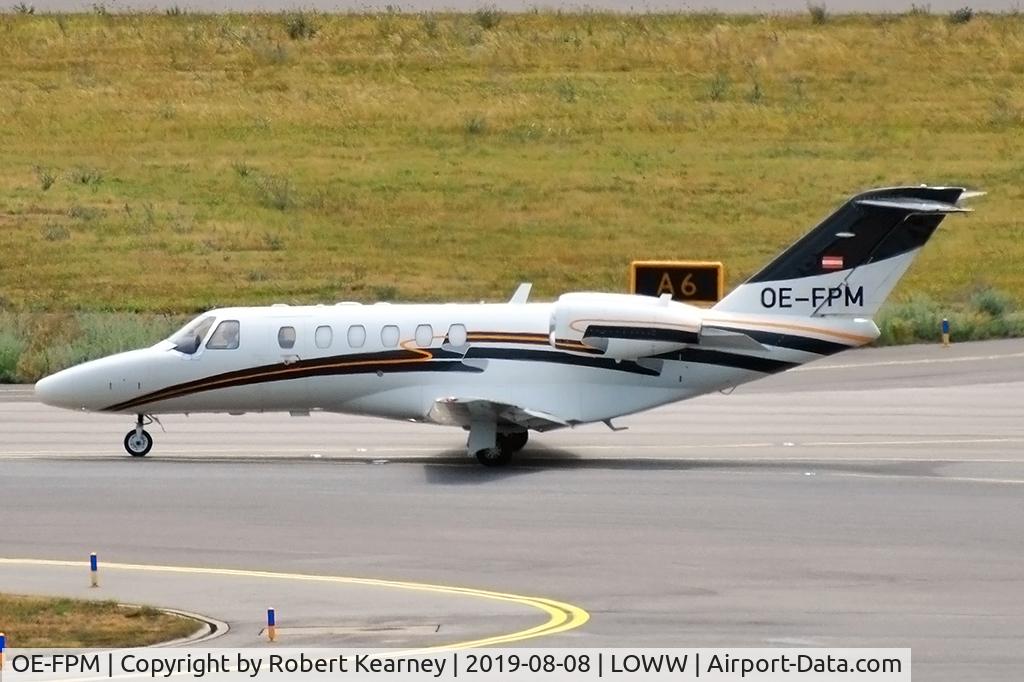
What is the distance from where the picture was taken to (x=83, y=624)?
18078 mm

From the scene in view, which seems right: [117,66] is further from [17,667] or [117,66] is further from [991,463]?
[17,667]

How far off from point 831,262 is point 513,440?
5.62m

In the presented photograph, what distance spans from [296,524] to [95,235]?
38.5m

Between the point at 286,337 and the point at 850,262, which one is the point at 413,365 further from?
the point at 850,262

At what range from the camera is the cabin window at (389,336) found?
28875 mm

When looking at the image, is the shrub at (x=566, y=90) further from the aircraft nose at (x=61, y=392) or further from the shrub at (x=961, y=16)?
the aircraft nose at (x=61, y=392)

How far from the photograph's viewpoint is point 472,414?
27828 mm

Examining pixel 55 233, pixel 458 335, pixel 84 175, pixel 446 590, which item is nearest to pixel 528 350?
pixel 458 335

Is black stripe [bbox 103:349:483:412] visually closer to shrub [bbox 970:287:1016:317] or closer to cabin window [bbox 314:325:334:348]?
cabin window [bbox 314:325:334:348]

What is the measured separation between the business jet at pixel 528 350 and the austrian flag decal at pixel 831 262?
0.02m

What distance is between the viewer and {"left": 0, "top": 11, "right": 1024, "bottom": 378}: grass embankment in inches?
→ 2283

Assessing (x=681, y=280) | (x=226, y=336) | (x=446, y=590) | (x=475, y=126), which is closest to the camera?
(x=446, y=590)

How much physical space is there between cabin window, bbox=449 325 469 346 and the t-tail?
13.4ft

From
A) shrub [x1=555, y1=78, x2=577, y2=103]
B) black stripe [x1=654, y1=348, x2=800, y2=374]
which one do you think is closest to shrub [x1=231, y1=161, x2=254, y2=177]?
shrub [x1=555, y1=78, x2=577, y2=103]
